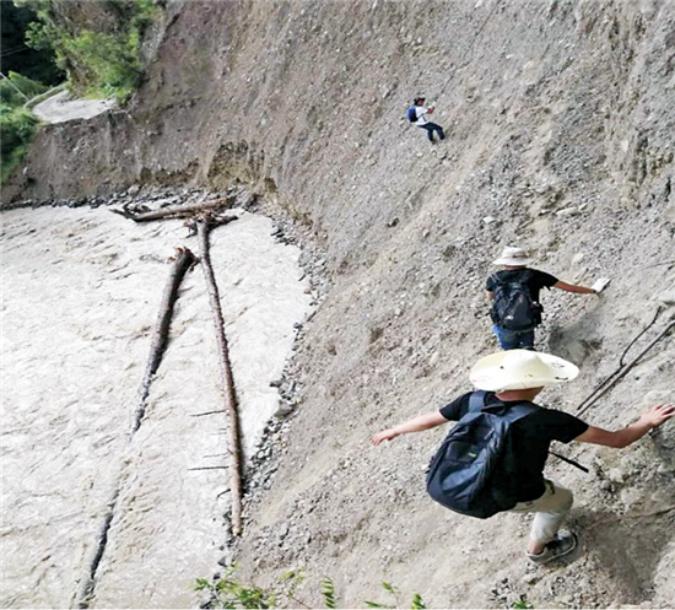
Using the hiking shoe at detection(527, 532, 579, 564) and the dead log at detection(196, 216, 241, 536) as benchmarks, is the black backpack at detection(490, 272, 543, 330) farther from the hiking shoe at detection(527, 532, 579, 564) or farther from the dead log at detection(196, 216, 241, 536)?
the dead log at detection(196, 216, 241, 536)

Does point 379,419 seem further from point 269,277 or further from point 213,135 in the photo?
point 213,135

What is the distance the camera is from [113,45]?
82.2 ft

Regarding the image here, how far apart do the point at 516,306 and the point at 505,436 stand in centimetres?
307

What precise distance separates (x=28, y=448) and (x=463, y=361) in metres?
8.62

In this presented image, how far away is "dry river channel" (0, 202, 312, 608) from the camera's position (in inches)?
387

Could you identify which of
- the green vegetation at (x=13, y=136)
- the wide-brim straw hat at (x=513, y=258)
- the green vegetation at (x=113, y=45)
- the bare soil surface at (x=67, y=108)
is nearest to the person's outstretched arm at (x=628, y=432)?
the wide-brim straw hat at (x=513, y=258)

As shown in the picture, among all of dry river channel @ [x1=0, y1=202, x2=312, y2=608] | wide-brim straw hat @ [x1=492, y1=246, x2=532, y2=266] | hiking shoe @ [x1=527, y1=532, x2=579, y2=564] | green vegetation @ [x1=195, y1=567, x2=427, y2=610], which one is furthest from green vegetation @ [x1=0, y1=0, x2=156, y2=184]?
hiking shoe @ [x1=527, y1=532, x2=579, y2=564]

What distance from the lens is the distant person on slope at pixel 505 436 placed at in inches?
162

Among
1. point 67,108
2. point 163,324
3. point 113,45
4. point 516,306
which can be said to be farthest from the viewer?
point 67,108

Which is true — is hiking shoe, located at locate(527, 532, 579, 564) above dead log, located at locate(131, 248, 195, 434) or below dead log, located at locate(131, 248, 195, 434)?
above

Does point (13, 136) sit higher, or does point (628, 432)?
point (628, 432)

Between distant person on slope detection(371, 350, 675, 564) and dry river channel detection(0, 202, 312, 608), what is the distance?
4.66m

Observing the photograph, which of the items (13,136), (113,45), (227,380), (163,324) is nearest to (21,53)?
(13,136)

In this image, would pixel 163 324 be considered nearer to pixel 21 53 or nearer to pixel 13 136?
pixel 13 136
